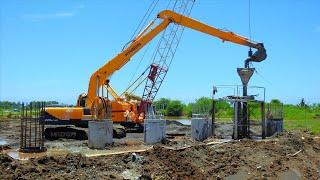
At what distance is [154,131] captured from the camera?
2611cm

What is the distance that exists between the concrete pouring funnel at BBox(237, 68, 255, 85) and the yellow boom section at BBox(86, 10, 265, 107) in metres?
3.15

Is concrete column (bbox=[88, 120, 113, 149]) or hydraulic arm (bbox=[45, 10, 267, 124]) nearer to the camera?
concrete column (bbox=[88, 120, 113, 149])

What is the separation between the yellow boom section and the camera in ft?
112

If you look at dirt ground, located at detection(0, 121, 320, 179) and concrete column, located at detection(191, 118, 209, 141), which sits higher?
concrete column, located at detection(191, 118, 209, 141)

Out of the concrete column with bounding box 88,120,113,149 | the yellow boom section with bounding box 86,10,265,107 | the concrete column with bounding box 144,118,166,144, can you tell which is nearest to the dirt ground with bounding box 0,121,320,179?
the concrete column with bounding box 144,118,166,144

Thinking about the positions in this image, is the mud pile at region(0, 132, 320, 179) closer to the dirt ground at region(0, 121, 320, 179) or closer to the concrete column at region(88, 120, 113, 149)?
the dirt ground at region(0, 121, 320, 179)

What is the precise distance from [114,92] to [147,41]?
4.28 m

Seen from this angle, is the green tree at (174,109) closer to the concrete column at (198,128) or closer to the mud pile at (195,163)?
the concrete column at (198,128)

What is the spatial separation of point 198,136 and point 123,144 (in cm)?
606

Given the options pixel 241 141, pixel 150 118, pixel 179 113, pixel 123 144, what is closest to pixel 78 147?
pixel 123 144

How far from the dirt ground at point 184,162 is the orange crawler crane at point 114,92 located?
16.8 feet

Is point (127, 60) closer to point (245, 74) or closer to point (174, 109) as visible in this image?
point (245, 74)

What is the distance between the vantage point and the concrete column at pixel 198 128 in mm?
29844

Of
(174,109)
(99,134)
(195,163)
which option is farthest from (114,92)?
(174,109)
